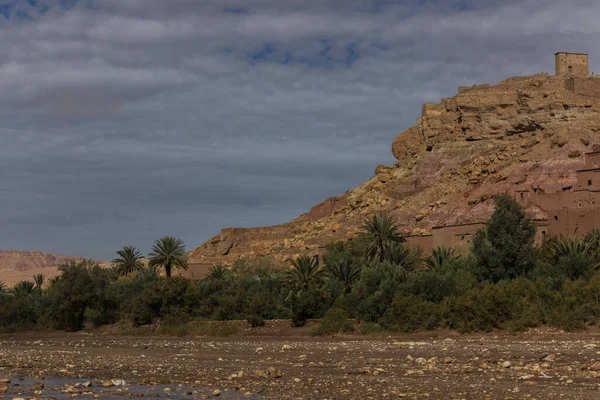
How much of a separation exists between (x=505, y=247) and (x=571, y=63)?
187 feet

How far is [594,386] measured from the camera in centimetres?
1698

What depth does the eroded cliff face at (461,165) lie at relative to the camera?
6956cm

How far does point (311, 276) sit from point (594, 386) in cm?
2601

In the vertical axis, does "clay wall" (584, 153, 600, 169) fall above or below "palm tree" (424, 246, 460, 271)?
above

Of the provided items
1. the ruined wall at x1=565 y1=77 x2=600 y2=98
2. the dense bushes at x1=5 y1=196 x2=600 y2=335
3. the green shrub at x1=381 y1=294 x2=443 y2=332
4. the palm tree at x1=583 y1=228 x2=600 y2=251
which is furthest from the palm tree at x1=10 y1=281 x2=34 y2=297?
the ruined wall at x1=565 y1=77 x2=600 y2=98

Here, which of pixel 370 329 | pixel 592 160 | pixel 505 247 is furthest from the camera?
pixel 592 160

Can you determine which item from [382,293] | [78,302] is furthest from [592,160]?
[78,302]

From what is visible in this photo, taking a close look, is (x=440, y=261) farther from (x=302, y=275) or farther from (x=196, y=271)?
(x=196, y=271)

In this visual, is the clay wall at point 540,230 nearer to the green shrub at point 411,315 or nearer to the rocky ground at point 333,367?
the green shrub at point 411,315

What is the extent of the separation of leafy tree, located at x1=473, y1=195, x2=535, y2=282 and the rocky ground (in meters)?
6.67

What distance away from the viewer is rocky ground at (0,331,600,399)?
17.8m

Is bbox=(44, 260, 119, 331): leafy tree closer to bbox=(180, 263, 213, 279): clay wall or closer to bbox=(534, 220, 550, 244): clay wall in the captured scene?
bbox=(180, 263, 213, 279): clay wall

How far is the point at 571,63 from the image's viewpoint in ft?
297

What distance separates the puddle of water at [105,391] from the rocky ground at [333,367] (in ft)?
0.12
